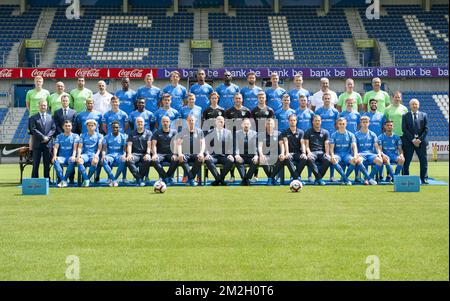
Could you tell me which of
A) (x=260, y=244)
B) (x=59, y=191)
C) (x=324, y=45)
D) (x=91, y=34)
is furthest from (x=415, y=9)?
(x=260, y=244)

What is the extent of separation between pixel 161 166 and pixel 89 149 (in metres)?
1.74

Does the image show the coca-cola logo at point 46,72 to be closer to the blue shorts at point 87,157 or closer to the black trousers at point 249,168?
the blue shorts at point 87,157

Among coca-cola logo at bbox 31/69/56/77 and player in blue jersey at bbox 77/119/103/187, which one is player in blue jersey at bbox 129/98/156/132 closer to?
player in blue jersey at bbox 77/119/103/187

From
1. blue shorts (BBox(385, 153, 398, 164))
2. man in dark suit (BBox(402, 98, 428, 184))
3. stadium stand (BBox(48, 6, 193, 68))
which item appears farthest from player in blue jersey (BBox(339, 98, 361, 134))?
stadium stand (BBox(48, 6, 193, 68))

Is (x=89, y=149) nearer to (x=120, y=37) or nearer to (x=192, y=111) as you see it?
(x=192, y=111)

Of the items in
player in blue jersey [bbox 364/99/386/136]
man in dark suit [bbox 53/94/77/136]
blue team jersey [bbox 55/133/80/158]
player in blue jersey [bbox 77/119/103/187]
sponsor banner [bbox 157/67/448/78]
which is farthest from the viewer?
sponsor banner [bbox 157/67/448/78]

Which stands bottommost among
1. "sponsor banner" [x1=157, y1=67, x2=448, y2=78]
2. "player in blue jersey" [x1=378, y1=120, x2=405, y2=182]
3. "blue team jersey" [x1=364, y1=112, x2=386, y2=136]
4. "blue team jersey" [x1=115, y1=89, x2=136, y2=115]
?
"player in blue jersey" [x1=378, y1=120, x2=405, y2=182]

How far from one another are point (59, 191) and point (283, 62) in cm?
2468

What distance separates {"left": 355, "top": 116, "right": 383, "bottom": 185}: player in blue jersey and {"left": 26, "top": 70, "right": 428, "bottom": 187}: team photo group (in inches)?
0.9

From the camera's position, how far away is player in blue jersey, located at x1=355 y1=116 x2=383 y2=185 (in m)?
14.4

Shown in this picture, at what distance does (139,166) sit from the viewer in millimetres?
14430

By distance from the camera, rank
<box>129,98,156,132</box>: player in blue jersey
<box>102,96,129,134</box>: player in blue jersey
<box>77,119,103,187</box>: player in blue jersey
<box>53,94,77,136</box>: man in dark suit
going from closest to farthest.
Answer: <box>77,119,103,187</box>: player in blue jersey → <box>53,94,77,136</box>: man in dark suit → <box>129,98,156,132</box>: player in blue jersey → <box>102,96,129,134</box>: player in blue jersey

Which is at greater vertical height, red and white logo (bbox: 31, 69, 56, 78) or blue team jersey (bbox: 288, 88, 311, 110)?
red and white logo (bbox: 31, 69, 56, 78)

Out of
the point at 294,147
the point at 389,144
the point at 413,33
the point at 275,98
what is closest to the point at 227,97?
the point at 275,98
